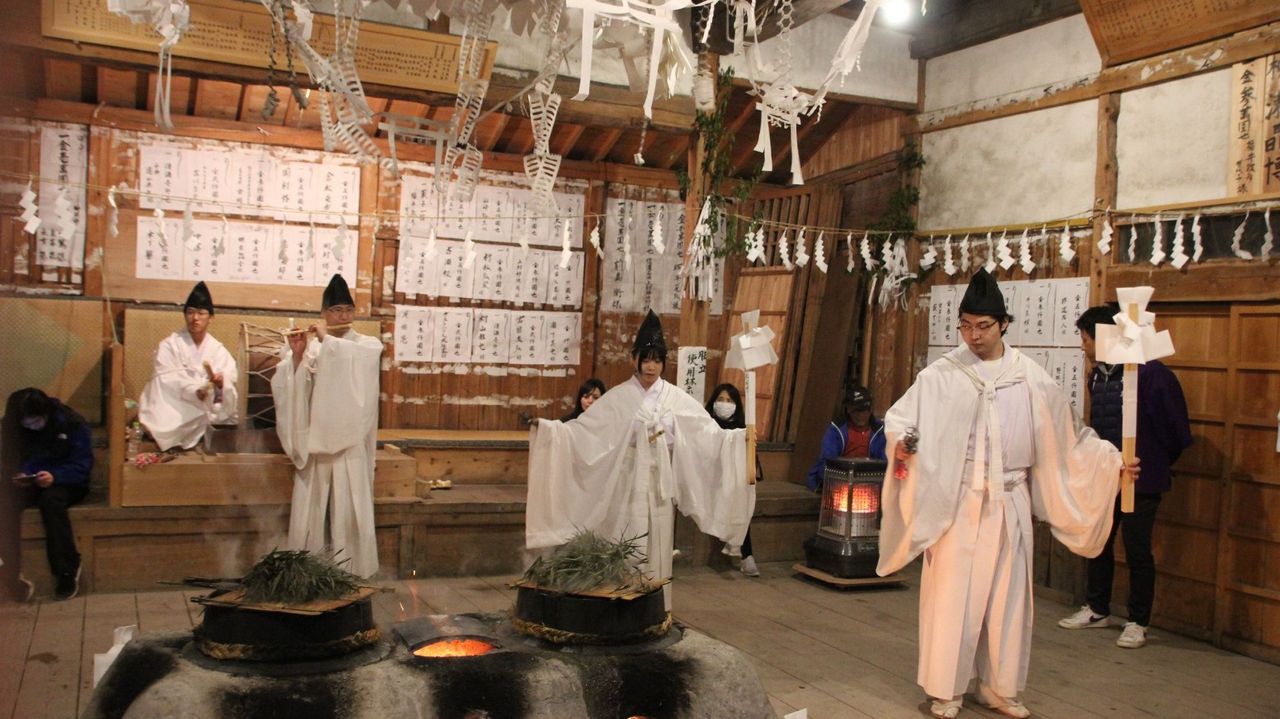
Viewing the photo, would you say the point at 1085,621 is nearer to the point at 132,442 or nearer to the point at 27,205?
the point at 132,442

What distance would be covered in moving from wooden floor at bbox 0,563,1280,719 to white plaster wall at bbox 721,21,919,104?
436 centimetres

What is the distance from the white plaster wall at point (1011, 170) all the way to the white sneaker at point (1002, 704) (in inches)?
157

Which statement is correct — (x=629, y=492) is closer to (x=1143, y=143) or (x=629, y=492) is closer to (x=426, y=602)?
(x=426, y=602)

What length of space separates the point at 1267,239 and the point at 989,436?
2.72 metres

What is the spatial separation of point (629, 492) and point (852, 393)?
267 cm

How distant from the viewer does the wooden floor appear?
4.81 m

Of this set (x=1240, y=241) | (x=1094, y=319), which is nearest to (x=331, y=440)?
(x=1094, y=319)

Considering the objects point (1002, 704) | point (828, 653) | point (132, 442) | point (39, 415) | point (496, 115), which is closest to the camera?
point (1002, 704)

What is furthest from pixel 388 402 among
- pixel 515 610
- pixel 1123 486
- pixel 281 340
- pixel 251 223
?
pixel 1123 486

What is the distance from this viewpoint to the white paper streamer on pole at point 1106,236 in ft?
23.0

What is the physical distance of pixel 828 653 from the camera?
18.6 feet

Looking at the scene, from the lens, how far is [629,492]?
5773 mm

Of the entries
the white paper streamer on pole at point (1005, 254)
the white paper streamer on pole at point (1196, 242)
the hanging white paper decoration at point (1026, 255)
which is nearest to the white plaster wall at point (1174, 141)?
the white paper streamer on pole at point (1196, 242)

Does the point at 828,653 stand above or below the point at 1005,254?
below
